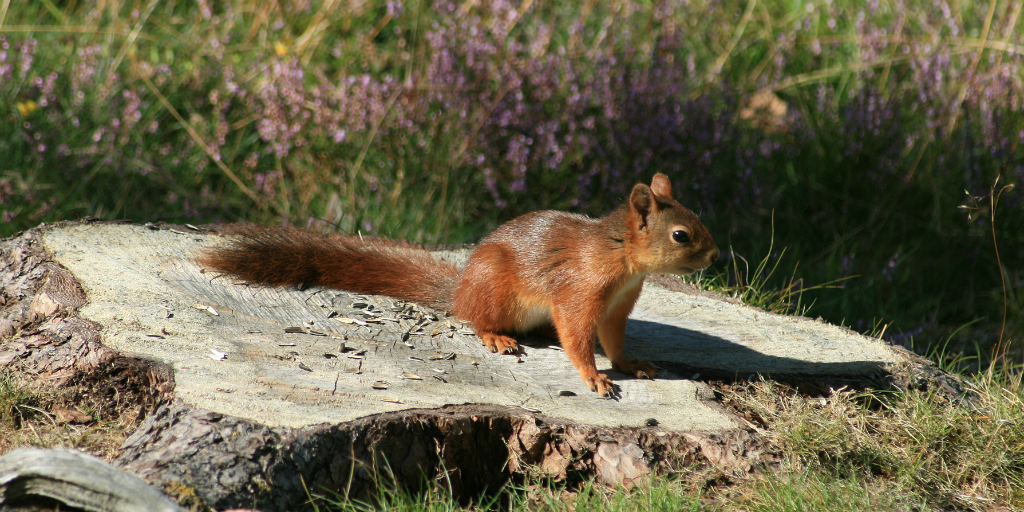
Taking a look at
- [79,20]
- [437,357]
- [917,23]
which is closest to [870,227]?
[917,23]

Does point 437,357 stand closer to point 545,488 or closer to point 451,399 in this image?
point 451,399

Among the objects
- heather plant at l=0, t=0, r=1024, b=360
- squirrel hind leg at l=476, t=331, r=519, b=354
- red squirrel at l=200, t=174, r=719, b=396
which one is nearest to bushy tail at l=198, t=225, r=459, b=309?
red squirrel at l=200, t=174, r=719, b=396

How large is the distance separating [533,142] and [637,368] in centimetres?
184

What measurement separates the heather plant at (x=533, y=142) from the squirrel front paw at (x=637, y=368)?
1488 mm

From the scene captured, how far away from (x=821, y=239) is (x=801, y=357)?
74.2 inches

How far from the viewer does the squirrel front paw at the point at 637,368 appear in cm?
236

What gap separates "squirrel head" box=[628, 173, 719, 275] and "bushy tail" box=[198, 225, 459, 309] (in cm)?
63

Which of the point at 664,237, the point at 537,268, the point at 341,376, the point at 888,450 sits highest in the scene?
the point at 664,237

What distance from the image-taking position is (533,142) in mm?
4012

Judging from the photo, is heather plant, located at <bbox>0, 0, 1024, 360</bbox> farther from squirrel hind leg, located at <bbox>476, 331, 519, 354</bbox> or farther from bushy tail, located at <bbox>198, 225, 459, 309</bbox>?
squirrel hind leg, located at <bbox>476, 331, 519, 354</bbox>

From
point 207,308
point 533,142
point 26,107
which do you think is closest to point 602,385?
point 207,308

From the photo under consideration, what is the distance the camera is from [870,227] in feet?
13.5

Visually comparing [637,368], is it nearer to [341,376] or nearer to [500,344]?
[500,344]

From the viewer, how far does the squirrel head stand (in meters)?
2.29
